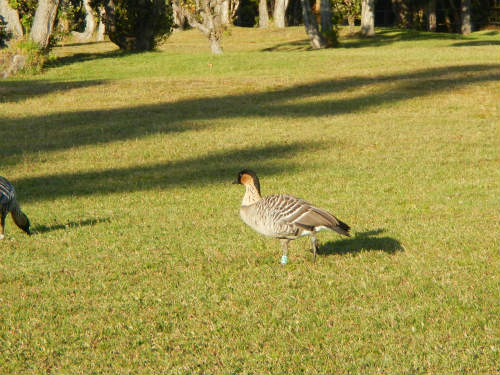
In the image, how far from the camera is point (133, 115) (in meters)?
23.4

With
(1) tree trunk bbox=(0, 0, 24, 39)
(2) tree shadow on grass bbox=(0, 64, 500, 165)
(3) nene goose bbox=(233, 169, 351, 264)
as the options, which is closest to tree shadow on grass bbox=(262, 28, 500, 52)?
(1) tree trunk bbox=(0, 0, 24, 39)

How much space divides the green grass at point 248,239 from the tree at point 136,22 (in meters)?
18.5

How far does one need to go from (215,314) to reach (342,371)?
1792mm

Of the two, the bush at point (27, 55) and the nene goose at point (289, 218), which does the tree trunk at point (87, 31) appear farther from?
the nene goose at point (289, 218)

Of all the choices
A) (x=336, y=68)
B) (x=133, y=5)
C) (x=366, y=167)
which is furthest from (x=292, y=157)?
(x=133, y=5)

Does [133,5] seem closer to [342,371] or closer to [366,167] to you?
[366,167]

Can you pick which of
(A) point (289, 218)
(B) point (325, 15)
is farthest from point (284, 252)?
(B) point (325, 15)

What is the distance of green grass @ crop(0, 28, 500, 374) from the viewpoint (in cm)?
674

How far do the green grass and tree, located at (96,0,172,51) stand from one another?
1851 centimetres

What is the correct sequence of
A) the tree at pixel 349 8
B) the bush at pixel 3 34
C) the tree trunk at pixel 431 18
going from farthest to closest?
the tree trunk at pixel 431 18 < the tree at pixel 349 8 < the bush at pixel 3 34

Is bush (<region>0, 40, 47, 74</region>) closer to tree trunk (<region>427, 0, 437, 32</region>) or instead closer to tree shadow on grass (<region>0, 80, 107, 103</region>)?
tree shadow on grass (<region>0, 80, 107, 103</region>)

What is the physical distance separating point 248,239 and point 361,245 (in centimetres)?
164

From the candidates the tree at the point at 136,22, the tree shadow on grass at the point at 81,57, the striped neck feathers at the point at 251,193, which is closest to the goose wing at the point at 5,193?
the striped neck feathers at the point at 251,193

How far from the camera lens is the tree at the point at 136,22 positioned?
4341 cm
